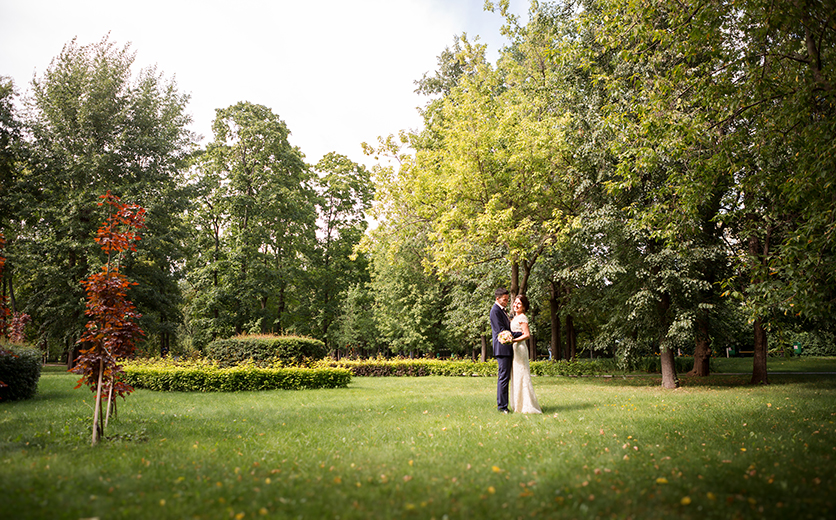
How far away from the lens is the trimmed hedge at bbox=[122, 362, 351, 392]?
1320 centimetres

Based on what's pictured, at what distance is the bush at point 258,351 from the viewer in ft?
51.2

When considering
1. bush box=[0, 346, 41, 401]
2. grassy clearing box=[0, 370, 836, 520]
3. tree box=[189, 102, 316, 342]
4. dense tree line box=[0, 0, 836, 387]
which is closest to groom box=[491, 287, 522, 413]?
grassy clearing box=[0, 370, 836, 520]

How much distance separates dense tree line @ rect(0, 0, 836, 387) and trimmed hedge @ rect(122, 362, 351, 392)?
5.51m

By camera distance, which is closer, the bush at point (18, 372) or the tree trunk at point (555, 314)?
the bush at point (18, 372)

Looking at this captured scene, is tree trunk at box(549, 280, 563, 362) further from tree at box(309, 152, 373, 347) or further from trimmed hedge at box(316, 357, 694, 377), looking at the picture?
tree at box(309, 152, 373, 347)

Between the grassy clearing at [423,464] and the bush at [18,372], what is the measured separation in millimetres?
1355

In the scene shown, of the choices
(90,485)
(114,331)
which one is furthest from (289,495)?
(114,331)

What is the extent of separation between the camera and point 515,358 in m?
8.64

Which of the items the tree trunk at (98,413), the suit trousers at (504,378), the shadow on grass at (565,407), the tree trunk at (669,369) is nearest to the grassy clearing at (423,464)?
the shadow on grass at (565,407)

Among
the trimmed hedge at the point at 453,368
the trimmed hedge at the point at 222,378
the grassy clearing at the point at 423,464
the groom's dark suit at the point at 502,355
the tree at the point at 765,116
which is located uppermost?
the tree at the point at 765,116

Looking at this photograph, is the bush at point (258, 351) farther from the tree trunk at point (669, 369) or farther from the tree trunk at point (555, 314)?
the tree trunk at point (555, 314)

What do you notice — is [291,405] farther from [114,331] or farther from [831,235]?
[831,235]

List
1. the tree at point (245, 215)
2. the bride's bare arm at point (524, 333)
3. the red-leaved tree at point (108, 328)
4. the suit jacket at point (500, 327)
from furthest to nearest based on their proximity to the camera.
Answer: the tree at point (245, 215), the suit jacket at point (500, 327), the bride's bare arm at point (524, 333), the red-leaved tree at point (108, 328)

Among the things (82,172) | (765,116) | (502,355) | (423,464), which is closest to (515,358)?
(502,355)
